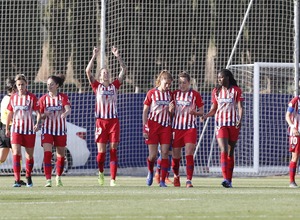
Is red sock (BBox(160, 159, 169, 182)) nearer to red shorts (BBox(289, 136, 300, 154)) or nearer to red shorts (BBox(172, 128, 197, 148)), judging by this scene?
red shorts (BBox(172, 128, 197, 148))

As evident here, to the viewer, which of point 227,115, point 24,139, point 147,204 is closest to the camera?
point 147,204

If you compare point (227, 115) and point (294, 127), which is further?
point (294, 127)

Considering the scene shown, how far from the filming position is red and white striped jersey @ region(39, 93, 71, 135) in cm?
1916

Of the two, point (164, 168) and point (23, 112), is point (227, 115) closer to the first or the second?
point (164, 168)

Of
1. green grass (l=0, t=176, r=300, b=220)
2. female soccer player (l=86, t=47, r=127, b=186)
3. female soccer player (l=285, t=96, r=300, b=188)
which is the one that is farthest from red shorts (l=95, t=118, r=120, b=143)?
female soccer player (l=285, t=96, r=300, b=188)

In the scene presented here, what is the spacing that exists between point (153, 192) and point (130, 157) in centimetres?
1092

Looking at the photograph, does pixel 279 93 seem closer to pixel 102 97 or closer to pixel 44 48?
pixel 44 48

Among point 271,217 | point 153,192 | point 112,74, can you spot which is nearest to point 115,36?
point 112,74

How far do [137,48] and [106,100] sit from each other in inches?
372

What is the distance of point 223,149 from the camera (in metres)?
18.7

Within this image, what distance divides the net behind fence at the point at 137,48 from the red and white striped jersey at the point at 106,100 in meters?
6.64

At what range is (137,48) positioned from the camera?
94.5ft

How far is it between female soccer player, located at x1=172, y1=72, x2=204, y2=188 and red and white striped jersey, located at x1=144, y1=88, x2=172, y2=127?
0.16 metres

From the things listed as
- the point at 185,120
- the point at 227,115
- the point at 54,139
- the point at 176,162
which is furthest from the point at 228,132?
the point at 54,139
